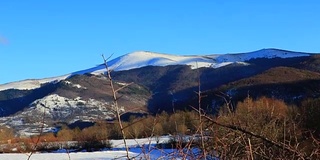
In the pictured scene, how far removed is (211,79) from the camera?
15838 centimetres

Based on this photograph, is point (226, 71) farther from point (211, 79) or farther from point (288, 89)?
point (288, 89)

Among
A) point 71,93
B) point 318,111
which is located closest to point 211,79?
point 71,93

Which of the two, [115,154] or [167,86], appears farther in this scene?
[167,86]

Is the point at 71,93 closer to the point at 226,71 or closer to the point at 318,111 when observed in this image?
the point at 226,71

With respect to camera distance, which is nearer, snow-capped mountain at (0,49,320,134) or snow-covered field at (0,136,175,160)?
snow-covered field at (0,136,175,160)

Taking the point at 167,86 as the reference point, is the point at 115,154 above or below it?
below

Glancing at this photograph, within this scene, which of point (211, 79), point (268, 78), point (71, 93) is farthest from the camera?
point (211, 79)

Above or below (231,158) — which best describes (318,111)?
below

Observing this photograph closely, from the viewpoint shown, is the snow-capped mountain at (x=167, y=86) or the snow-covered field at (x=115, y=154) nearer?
the snow-covered field at (x=115, y=154)

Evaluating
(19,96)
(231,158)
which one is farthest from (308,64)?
(231,158)

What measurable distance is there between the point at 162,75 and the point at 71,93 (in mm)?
43365

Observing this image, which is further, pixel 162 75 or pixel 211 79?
pixel 162 75

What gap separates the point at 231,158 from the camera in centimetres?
286

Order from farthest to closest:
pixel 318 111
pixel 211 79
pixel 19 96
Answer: pixel 19 96, pixel 211 79, pixel 318 111
